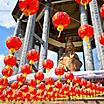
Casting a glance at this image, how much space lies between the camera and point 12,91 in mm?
13445

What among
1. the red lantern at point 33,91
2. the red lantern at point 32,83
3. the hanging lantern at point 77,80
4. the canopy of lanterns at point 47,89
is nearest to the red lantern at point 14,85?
the canopy of lanterns at point 47,89

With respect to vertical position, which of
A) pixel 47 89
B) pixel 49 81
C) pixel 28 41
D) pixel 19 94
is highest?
pixel 28 41

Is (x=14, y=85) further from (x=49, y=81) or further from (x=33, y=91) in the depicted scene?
(x=49, y=81)

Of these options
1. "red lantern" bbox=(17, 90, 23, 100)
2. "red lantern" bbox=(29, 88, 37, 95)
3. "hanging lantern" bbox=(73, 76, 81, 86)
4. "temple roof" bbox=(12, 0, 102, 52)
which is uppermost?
"temple roof" bbox=(12, 0, 102, 52)

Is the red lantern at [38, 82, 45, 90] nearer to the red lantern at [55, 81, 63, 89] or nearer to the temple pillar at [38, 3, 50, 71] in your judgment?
the red lantern at [55, 81, 63, 89]

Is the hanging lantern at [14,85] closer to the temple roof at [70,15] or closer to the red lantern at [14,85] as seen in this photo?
the red lantern at [14,85]

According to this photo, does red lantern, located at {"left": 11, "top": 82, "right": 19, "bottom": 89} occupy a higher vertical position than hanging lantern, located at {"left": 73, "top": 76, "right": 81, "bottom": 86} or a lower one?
lower

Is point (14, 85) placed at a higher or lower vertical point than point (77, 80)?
lower

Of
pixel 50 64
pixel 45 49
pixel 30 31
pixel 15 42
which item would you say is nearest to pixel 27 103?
pixel 50 64

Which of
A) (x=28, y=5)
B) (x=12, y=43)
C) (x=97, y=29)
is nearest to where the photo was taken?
(x=28, y=5)

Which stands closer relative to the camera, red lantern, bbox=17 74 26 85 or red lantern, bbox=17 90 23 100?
red lantern, bbox=17 90 23 100

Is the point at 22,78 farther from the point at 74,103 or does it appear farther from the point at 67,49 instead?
the point at 67,49

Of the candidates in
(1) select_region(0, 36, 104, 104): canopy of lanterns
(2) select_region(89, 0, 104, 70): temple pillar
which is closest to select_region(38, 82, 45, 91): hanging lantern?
(1) select_region(0, 36, 104, 104): canopy of lanterns

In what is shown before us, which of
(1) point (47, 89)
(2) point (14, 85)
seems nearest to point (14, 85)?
(2) point (14, 85)
